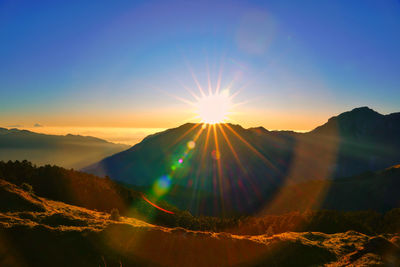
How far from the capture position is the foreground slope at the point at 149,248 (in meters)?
14.3

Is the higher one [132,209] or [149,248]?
[149,248]

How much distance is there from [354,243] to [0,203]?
34452 mm

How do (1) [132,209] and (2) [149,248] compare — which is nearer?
(2) [149,248]

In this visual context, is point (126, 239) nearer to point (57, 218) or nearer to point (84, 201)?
point (57, 218)

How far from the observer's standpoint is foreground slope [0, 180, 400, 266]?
46.8ft

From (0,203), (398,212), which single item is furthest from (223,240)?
(398,212)

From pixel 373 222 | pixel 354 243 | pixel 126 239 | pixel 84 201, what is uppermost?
pixel 126 239

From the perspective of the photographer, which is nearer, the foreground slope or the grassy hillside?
the foreground slope

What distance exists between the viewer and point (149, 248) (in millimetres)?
16469

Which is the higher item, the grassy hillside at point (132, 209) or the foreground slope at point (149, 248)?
the foreground slope at point (149, 248)

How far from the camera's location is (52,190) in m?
41.9

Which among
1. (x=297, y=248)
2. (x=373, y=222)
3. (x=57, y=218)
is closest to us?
(x=297, y=248)

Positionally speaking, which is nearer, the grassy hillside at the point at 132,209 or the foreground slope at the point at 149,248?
the foreground slope at the point at 149,248

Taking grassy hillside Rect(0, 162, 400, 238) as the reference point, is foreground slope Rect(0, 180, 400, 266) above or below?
above
